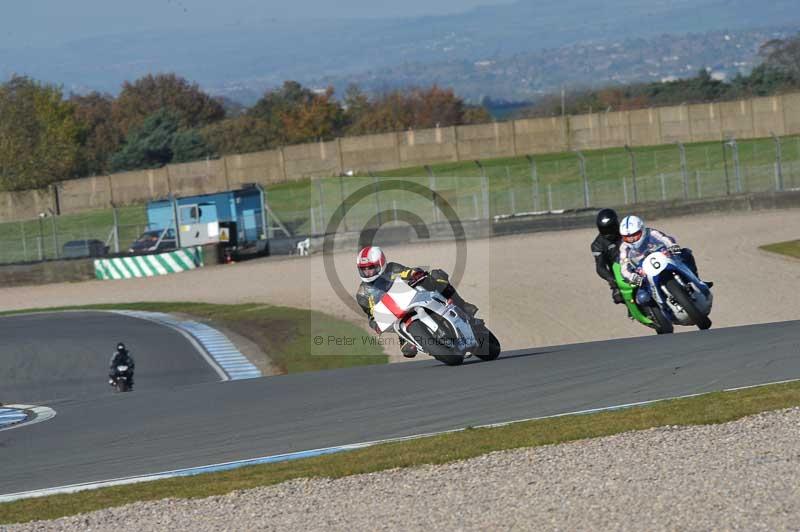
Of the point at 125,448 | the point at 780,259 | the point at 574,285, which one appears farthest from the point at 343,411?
the point at 780,259

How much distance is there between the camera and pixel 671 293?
49.1ft

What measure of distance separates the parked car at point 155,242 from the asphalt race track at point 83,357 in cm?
1410

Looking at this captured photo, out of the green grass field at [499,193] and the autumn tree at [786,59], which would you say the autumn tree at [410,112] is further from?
the green grass field at [499,193]

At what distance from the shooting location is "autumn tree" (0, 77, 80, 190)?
72.4 metres

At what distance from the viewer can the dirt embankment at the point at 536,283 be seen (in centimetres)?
2269

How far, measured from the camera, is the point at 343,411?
11492 millimetres

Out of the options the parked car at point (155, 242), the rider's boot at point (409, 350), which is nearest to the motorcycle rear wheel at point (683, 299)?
the rider's boot at point (409, 350)

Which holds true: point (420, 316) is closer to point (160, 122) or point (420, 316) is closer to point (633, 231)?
point (633, 231)

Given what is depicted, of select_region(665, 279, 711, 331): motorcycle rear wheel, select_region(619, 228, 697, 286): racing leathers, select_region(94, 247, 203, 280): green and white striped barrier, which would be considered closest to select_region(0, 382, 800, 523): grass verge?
select_region(665, 279, 711, 331): motorcycle rear wheel

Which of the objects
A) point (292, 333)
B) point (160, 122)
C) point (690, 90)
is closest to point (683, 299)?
point (292, 333)

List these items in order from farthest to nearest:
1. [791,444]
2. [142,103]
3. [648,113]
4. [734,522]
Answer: [142,103] < [648,113] < [791,444] < [734,522]

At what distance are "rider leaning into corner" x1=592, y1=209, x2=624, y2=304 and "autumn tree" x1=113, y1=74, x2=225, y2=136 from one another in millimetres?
99472

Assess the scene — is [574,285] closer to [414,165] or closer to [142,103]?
[414,165]

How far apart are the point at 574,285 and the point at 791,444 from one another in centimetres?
1946
